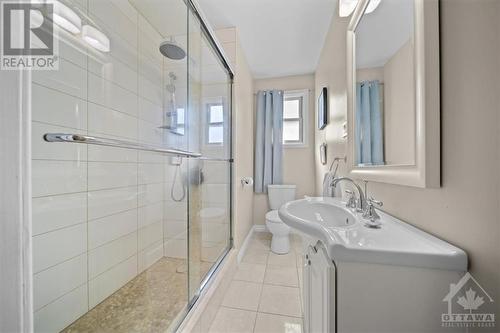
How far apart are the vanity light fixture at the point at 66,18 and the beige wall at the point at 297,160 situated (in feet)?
7.11

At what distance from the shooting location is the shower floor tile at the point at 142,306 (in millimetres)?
1188

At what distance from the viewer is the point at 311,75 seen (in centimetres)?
287

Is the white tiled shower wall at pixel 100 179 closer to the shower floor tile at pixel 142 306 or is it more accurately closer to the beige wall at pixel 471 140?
the shower floor tile at pixel 142 306

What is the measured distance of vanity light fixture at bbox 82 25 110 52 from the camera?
130cm

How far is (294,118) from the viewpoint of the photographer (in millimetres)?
2947

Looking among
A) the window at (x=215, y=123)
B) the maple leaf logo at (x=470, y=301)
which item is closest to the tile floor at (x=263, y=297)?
the maple leaf logo at (x=470, y=301)

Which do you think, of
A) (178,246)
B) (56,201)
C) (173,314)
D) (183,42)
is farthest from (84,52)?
(173,314)

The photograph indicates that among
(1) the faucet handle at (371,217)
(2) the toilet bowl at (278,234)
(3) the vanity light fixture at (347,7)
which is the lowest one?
(2) the toilet bowl at (278,234)

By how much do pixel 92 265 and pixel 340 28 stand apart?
2556mm

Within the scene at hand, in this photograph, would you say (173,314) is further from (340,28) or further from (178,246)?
(340,28)

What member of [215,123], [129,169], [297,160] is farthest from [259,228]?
[129,169]

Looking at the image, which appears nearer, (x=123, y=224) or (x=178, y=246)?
(x=123, y=224)

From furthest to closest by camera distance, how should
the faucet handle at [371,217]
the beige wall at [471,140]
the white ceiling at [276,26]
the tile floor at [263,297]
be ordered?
the white ceiling at [276,26]
the tile floor at [263,297]
the faucet handle at [371,217]
the beige wall at [471,140]

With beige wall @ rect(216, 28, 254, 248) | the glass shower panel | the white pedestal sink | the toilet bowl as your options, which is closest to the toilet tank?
beige wall @ rect(216, 28, 254, 248)
